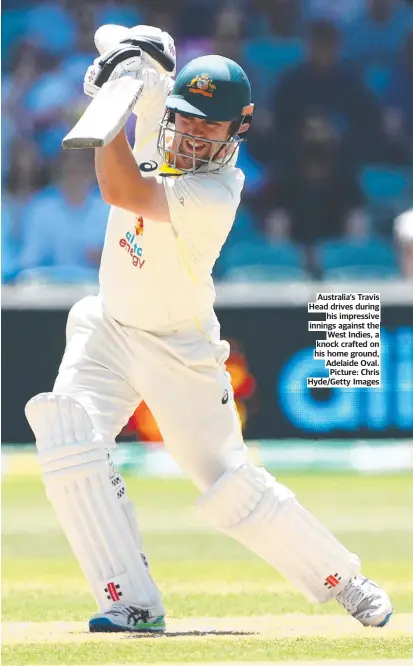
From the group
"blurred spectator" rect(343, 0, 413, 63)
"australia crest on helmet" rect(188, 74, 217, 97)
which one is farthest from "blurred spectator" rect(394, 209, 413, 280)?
"australia crest on helmet" rect(188, 74, 217, 97)

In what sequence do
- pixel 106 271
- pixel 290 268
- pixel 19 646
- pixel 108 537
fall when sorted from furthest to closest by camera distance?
pixel 290 268
pixel 106 271
pixel 108 537
pixel 19 646

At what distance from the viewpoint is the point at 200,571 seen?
212 inches

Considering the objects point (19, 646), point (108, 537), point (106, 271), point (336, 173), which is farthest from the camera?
point (336, 173)

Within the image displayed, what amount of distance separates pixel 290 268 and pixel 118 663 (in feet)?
19.9

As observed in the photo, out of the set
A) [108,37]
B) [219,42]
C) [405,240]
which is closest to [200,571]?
[108,37]

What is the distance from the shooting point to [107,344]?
13.9 feet

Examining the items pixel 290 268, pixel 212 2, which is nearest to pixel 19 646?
pixel 290 268

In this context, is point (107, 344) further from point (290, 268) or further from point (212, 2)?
point (212, 2)

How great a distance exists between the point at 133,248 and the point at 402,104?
6932 mm

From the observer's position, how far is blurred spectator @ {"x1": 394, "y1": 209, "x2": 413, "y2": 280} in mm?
9303

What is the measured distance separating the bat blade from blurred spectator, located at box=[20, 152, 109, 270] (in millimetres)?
5550

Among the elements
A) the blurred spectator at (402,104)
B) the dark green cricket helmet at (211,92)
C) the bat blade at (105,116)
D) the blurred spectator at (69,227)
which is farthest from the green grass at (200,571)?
the blurred spectator at (402,104)

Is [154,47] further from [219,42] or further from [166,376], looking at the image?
[219,42]

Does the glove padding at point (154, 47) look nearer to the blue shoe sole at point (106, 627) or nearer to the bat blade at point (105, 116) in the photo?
the bat blade at point (105, 116)
